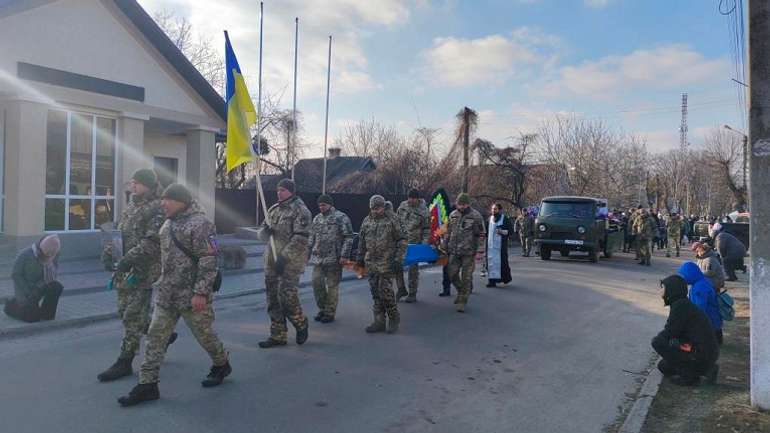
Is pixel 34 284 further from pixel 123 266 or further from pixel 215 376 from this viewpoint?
pixel 215 376

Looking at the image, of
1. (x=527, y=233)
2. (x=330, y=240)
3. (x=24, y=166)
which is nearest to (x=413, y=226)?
(x=330, y=240)

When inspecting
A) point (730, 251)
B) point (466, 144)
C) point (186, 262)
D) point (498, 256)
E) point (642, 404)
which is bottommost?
point (642, 404)

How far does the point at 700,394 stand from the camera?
5.36 m

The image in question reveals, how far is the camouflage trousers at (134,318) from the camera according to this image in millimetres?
5422

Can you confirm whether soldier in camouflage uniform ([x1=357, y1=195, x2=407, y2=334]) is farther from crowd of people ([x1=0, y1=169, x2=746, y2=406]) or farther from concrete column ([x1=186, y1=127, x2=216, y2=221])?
concrete column ([x1=186, y1=127, x2=216, y2=221])

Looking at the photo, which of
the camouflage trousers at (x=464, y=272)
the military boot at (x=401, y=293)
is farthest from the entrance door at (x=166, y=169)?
the camouflage trousers at (x=464, y=272)

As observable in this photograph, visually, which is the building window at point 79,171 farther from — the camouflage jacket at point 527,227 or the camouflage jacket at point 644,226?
the camouflage jacket at point 644,226

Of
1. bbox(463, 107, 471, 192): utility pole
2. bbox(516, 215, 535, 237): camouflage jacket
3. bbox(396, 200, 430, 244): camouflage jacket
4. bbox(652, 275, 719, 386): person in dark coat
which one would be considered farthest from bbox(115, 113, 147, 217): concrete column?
bbox(463, 107, 471, 192): utility pole

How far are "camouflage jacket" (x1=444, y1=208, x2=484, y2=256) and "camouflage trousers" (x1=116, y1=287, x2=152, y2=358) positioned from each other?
5196 millimetres

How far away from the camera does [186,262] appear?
16.1 feet

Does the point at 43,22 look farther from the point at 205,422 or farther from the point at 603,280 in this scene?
the point at 603,280

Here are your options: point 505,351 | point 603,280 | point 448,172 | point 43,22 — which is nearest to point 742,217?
point 448,172

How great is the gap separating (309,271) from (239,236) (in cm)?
743

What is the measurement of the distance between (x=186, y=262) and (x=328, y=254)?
3322 mm
